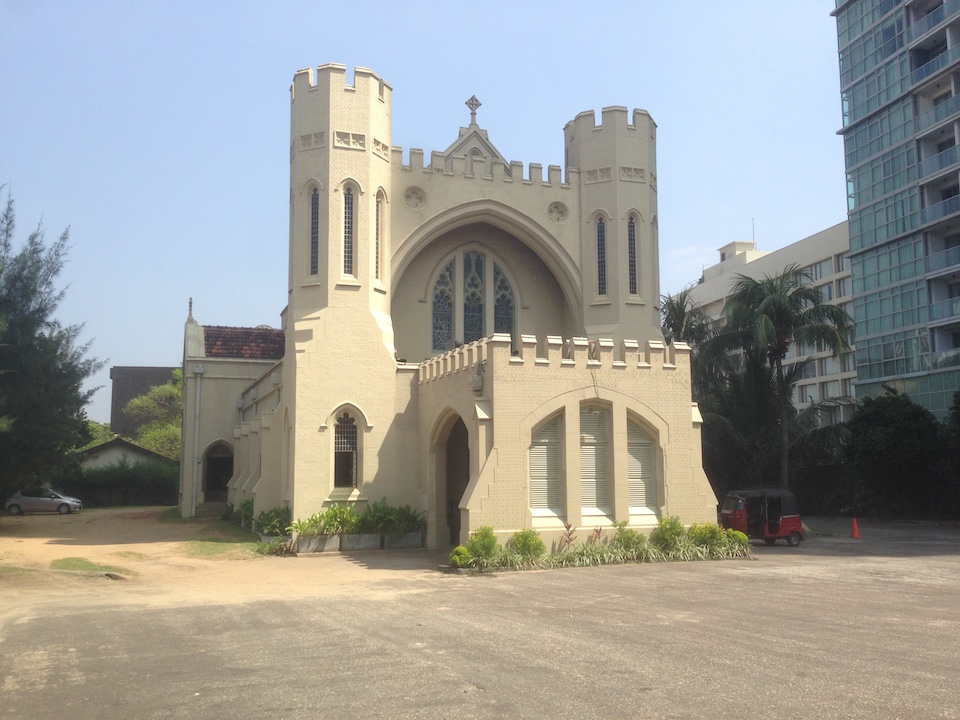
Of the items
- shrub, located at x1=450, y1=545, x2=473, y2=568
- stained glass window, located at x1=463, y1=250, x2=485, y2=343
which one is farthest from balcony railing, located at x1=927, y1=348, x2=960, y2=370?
shrub, located at x1=450, y1=545, x2=473, y2=568

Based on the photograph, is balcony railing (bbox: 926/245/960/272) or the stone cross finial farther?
balcony railing (bbox: 926/245/960/272)

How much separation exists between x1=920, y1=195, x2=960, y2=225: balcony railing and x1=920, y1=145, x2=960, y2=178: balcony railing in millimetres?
1483

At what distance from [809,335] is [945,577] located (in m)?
15.3

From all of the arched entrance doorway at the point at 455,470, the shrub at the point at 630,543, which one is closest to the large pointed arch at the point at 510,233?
the arched entrance doorway at the point at 455,470

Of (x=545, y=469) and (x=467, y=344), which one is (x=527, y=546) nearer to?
(x=545, y=469)

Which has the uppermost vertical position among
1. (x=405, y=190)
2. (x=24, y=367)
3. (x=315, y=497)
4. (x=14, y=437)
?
(x=405, y=190)

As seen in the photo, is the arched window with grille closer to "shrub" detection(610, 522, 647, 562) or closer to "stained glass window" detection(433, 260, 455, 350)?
"stained glass window" detection(433, 260, 455, 350)

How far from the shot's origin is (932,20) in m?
39.8

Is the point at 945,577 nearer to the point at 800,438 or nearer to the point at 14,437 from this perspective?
the point at 800,438

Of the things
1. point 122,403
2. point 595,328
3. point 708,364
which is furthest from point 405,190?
point 122,403

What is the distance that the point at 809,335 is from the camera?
30.1m

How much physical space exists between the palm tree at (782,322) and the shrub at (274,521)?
642 inches

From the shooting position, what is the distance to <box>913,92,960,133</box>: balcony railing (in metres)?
38.0

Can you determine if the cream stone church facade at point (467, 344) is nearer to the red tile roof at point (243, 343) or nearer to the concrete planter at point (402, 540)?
the concrete planter at point (402, 540)
